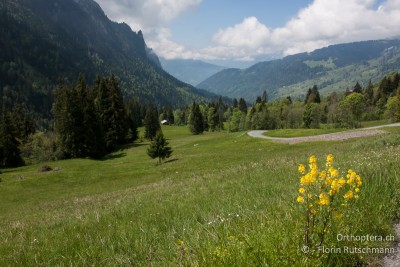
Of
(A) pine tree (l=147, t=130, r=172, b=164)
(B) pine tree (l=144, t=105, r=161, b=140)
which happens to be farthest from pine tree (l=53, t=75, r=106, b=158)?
(B) pine tree (l=144, t=105, r=161, b=140)

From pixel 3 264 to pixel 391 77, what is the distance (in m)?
185

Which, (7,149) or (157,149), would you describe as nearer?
(157,149)

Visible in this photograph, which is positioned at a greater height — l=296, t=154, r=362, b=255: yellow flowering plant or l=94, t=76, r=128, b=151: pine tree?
l=94, t=76, r=128, b=151: pine tree

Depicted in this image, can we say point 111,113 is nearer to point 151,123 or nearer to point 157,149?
point 151,123

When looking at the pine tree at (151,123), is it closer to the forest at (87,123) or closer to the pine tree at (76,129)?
the forest at (87,123)

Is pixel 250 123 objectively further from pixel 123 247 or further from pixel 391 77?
pixel 123 247

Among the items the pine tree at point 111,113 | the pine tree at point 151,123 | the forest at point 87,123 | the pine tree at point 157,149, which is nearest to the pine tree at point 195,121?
the forest at point 87,123

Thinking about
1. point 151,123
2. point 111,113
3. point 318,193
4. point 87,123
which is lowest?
point 318,193

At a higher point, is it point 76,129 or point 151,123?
point 151,123

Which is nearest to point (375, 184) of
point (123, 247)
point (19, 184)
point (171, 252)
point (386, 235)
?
point (386, 235)

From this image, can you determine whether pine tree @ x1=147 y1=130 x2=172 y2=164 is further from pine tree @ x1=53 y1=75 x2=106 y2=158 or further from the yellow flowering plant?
the yellow flowering plant

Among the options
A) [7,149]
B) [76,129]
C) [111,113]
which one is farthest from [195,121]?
[7,149]

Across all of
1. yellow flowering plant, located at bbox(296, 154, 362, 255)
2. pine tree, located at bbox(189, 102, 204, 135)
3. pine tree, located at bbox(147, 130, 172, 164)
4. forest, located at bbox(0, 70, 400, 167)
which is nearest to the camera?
yellow flowering plant, located at bbox(296, 154, 362, 255)

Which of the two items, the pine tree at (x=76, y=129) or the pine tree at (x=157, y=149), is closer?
the pine tree at (x=157, y=149)
